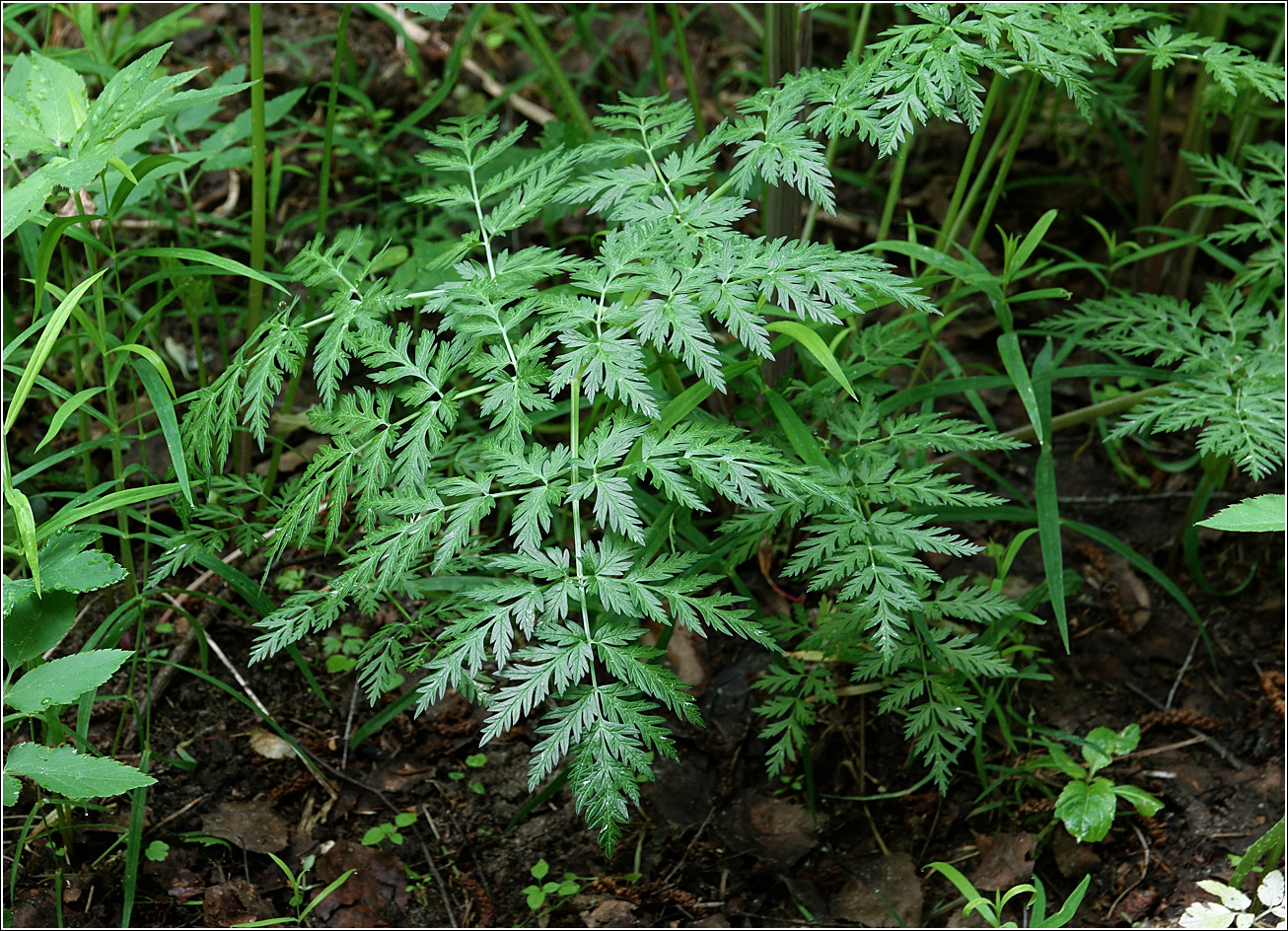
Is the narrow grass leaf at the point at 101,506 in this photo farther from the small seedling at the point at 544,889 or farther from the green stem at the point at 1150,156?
the green stem at the point at 1150,156

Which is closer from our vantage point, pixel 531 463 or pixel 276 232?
pixel 531 463

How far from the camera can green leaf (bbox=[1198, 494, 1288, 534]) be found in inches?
47.7

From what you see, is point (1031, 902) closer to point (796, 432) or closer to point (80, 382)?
point (796, 432)

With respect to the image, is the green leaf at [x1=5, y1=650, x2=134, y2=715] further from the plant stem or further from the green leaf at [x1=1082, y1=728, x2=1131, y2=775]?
the green leaf at [x1=1082, y1=728, x2=1131, y2=775]

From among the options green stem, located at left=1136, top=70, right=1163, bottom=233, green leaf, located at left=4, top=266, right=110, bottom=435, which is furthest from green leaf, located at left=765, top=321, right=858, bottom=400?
green stem, located at left=1136, top=70, right=1163, bottom=233

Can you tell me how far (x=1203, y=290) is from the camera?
2.68 meters

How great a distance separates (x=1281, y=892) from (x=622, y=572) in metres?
0.94

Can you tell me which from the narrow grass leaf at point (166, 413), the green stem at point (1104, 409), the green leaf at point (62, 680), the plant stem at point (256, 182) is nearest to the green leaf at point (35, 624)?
the green leaf at point (62, 680)

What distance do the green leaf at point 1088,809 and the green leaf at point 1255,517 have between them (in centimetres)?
68

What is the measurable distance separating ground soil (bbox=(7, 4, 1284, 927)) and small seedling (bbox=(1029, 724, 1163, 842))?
7cm

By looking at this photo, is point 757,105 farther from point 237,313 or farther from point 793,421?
point 237,313

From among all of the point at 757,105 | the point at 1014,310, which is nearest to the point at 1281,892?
the point at 757,105

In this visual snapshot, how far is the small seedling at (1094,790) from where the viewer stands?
1743mm

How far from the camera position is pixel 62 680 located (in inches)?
54.5
